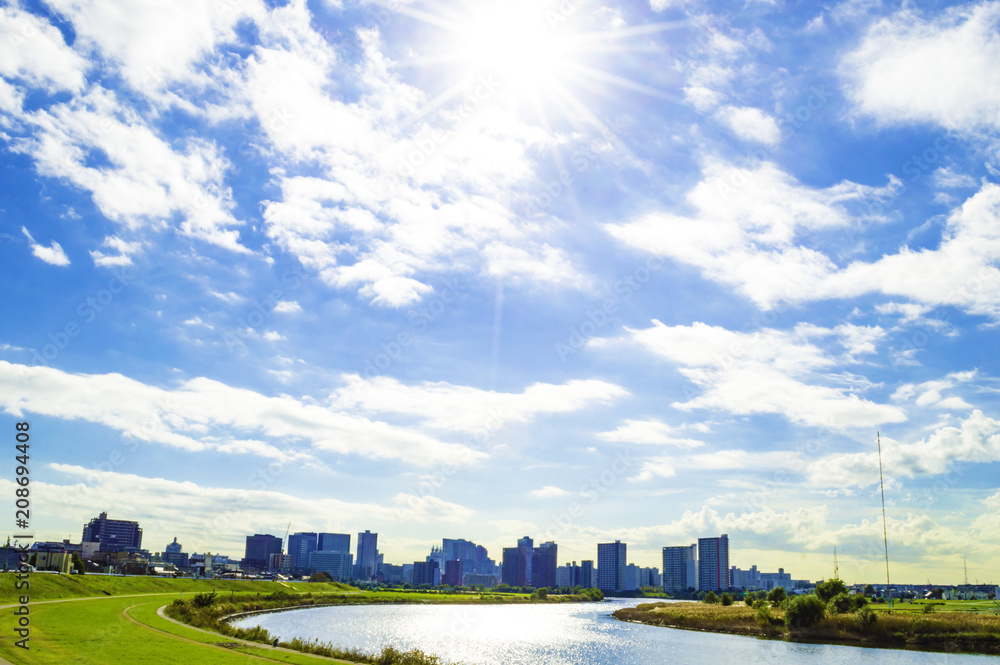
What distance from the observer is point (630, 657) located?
2923 inches

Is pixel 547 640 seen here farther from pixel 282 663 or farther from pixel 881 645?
pixel 282 663

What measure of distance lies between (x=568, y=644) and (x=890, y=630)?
43.1m

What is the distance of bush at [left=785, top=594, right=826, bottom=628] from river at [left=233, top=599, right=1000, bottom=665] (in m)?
6.22

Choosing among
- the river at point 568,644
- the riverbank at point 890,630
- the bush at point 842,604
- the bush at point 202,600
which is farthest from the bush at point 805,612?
the bush at point 202,600

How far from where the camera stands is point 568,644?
3568 inches

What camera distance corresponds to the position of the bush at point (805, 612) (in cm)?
9331

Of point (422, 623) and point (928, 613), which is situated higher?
point (928, 613)

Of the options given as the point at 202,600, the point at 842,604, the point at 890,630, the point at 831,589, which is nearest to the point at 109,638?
the point at 202,600

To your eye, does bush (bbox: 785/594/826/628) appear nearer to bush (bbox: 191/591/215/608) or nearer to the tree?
the tree

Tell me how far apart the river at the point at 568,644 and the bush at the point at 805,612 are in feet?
20.4

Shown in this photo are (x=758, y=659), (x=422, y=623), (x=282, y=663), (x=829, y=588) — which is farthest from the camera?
(x=422, y=623)

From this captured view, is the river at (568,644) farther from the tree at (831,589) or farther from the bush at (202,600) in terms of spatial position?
the tree at (831,589)

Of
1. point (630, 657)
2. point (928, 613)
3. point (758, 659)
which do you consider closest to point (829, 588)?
point (928, 613)

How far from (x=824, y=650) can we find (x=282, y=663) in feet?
229
